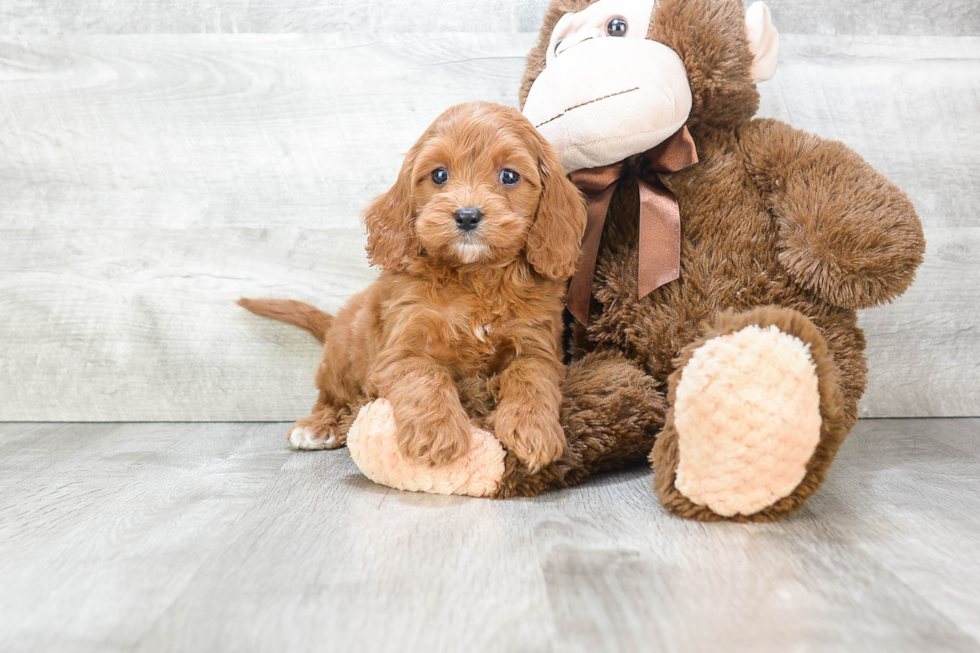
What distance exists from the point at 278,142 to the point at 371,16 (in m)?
0.44

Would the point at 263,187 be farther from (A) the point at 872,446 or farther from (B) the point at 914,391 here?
(B) the point at 914,391

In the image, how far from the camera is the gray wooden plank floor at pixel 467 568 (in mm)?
859

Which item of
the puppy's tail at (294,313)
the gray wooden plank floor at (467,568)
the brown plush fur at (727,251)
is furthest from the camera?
the puppy's tail at (294,313)

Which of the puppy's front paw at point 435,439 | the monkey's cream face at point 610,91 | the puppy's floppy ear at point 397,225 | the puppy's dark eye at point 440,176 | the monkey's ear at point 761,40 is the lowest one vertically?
the puppy's front paw at point 435,439

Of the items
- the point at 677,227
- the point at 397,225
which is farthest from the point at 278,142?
the point at 677,227

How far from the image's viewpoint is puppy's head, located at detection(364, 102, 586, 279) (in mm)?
1362

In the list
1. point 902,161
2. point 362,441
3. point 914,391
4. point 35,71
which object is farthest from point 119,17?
point 914,391

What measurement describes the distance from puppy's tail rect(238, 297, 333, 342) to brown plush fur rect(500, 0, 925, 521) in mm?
739

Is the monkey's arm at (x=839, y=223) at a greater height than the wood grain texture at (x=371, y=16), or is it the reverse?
the wood grain texture at (x=371, y=16)

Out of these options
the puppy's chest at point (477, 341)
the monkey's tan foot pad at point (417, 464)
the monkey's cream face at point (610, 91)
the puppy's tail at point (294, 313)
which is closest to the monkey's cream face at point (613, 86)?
the monkey's cream face at point (610, 91)

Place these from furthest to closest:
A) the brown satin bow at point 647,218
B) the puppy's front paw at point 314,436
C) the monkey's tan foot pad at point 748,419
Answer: the puppy's front paw at point 314,436, the brown satin bow at point 647,218, the monkey's tan foot pad at point 748,419

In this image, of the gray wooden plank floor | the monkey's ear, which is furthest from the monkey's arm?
the gray wooden plank floor

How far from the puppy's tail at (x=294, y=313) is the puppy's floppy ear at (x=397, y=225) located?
23.2 inches

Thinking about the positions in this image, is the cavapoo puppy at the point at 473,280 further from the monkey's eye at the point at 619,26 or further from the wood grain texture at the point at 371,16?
the wood grain texture at the point at 371,16
